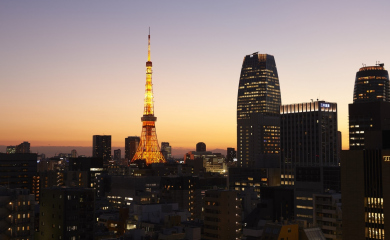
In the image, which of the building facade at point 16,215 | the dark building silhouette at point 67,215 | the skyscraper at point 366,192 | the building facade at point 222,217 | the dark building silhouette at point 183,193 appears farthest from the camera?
the dark building silhouette at point 183,193

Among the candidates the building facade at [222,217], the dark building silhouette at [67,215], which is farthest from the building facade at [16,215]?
the building facade at [222,217]

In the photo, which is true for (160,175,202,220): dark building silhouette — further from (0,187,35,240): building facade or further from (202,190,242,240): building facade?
(0,187,35,240): building facade

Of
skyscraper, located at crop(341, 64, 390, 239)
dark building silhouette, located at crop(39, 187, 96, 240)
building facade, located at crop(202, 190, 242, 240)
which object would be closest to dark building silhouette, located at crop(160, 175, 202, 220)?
building facade, located at crop(202, 190, 242, 240)

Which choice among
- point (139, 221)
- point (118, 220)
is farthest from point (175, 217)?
point (118, 220)

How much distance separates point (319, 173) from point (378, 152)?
96586mm

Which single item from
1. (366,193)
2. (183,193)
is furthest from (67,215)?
(183,193)

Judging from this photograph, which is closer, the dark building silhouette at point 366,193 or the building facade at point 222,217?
the dark building silhouette at point 366,193

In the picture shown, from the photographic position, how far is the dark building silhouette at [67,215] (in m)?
97.8

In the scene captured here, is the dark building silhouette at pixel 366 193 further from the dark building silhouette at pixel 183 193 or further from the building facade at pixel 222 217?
the dark building silhouette at pixel 183 193

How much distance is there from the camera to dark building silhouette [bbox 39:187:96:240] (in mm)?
97812

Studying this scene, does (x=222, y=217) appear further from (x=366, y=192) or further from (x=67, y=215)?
(x=366, y=192)

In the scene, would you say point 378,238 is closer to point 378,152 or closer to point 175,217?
point 378,152

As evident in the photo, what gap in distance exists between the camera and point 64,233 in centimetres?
9681

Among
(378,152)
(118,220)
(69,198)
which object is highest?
(378,152)
